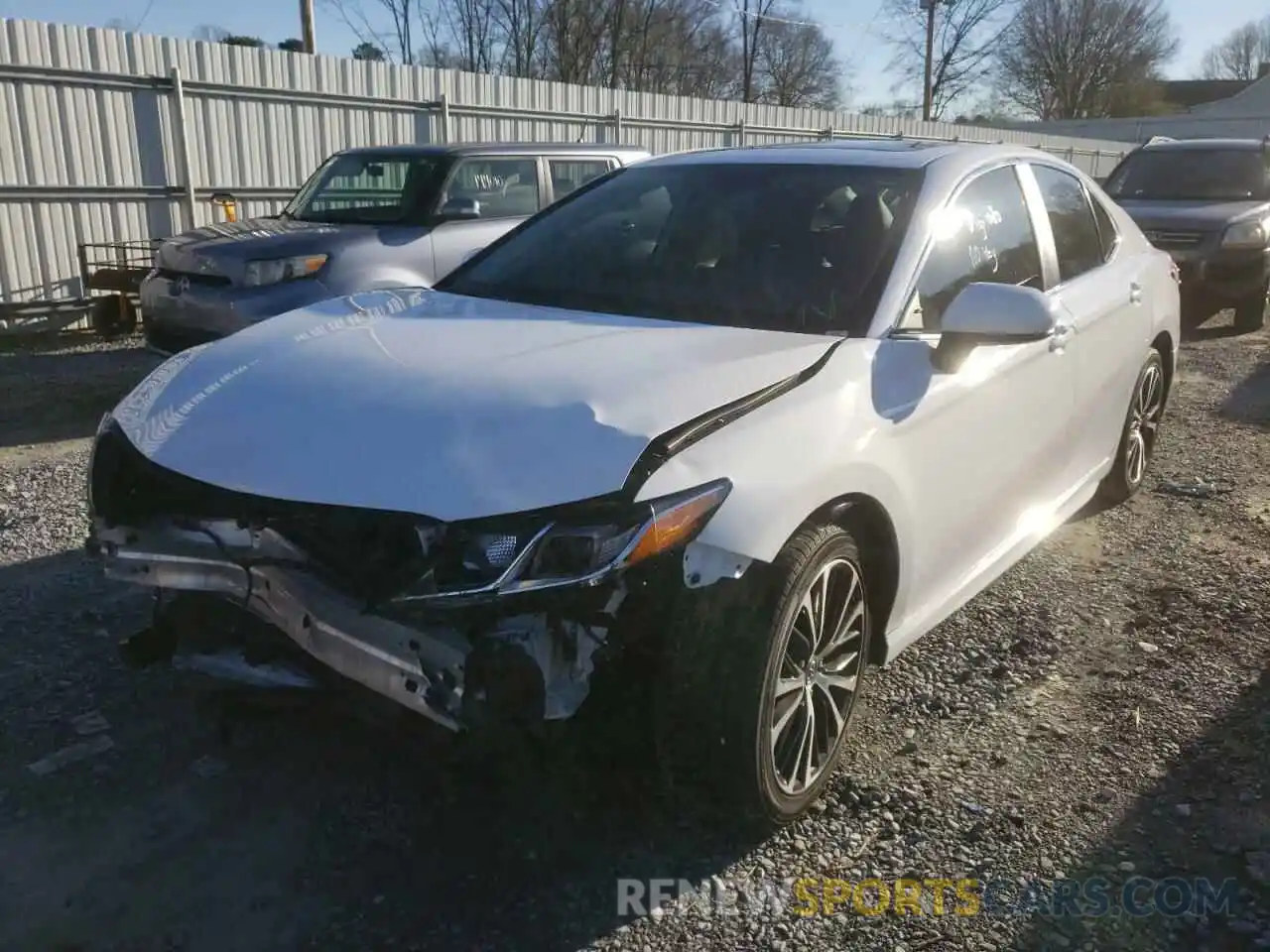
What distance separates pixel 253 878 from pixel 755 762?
121cm

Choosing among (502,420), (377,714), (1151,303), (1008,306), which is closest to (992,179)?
(1008,306)

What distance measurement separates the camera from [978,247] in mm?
3504

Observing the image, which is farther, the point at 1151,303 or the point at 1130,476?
the point at 1130,476

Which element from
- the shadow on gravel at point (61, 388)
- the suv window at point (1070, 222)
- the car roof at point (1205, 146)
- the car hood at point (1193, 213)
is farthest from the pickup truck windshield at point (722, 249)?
the car roof at point (1205, 146)

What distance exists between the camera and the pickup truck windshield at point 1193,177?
1096 centimetres

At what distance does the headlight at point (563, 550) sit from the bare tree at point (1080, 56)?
6480 cm

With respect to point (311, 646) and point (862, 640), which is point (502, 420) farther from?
point (862, 640)

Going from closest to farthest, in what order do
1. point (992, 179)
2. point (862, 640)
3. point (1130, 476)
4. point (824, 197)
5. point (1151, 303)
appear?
point (862, 640), point (824, 197), point (992, 179), point (1151, 303), point (1130, 476)

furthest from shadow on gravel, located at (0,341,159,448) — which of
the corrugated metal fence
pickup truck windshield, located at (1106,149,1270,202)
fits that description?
pickup truck windshield, located at (1106,149,1270,202)

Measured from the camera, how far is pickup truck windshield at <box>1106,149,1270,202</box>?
10961 mm

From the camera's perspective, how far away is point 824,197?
345 centimetres

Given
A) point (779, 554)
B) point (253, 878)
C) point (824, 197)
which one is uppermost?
point (824, 197)

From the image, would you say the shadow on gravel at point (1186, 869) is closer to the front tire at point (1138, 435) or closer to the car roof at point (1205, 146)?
the front tire at point (1138, 435)

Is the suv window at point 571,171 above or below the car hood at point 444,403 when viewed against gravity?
above
